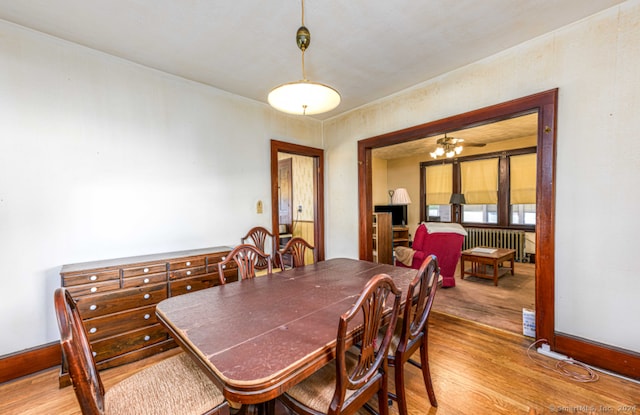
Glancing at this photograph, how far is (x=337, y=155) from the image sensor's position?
14.0ft

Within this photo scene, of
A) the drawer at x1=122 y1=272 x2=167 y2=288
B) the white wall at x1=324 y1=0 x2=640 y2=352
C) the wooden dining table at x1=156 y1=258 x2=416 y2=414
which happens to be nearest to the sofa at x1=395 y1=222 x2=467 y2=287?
the white wall at x1=324 y1=0 x2=640 y2=352

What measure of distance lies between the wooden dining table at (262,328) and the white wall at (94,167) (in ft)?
4.86

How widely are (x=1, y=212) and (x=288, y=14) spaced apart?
2700mm

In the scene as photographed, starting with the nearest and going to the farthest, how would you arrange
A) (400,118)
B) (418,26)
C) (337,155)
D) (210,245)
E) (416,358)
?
(418,26) → (416,358) → (210,245) → (400,118) → (337,155)

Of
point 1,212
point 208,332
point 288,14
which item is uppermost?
point 288,14

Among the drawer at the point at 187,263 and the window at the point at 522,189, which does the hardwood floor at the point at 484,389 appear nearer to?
the drawer at the point at 187,263

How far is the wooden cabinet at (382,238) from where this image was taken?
4789mm

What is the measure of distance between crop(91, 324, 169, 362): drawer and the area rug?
2983 mm

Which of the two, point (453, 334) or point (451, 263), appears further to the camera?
point (451, 263)

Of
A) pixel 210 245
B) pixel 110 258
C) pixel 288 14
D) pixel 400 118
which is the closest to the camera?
pixel 288 14

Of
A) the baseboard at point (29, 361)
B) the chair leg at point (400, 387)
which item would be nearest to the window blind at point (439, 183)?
the chair leg at point (400, 387)

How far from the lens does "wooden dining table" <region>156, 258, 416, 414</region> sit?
0.90 m

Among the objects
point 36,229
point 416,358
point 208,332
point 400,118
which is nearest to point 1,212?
point 36,229

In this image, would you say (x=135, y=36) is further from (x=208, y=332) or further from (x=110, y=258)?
(x=208, y=332)
